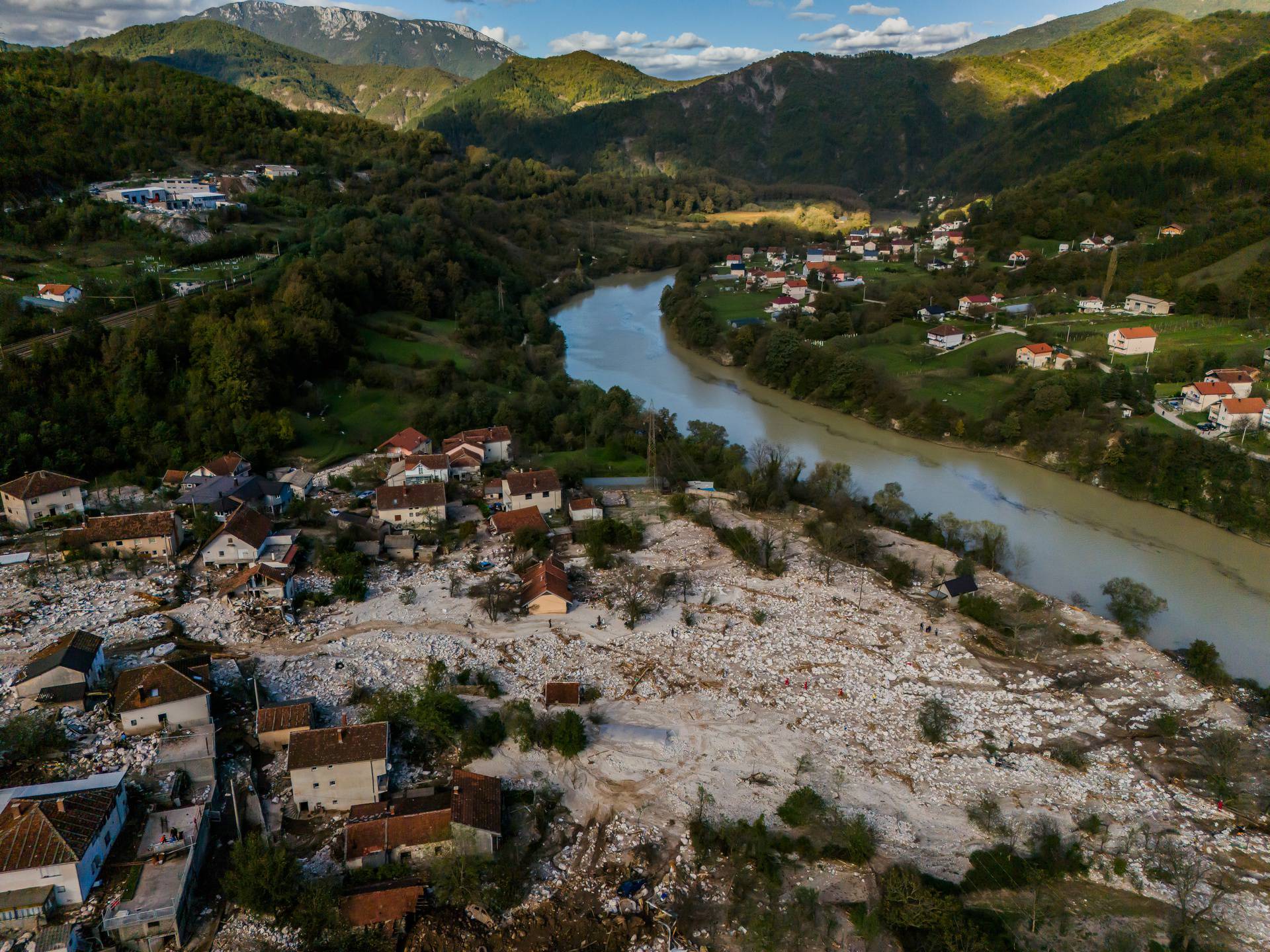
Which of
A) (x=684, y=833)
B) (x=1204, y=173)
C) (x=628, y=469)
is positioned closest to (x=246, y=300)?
(x=628, y=469)

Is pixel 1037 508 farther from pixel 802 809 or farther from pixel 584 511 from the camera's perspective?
pixel 802 809

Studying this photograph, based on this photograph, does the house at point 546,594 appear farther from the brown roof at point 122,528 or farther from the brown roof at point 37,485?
the brown roof at point 37,485

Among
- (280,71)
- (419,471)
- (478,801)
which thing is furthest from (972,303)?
(280,71)

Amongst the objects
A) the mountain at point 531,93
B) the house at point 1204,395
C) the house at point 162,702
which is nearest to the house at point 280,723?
the house at point 162,702

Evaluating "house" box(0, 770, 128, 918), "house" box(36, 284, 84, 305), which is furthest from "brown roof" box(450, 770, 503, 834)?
"house" box(36, 284, 84, 305)

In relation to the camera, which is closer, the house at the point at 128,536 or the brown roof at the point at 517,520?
the house at the point at 128,536

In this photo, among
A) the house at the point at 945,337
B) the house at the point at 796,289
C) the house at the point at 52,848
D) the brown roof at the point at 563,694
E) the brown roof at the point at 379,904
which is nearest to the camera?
the house at the point at 52,848

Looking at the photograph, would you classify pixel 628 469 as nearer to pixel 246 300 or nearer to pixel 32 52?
pixel 246 300
